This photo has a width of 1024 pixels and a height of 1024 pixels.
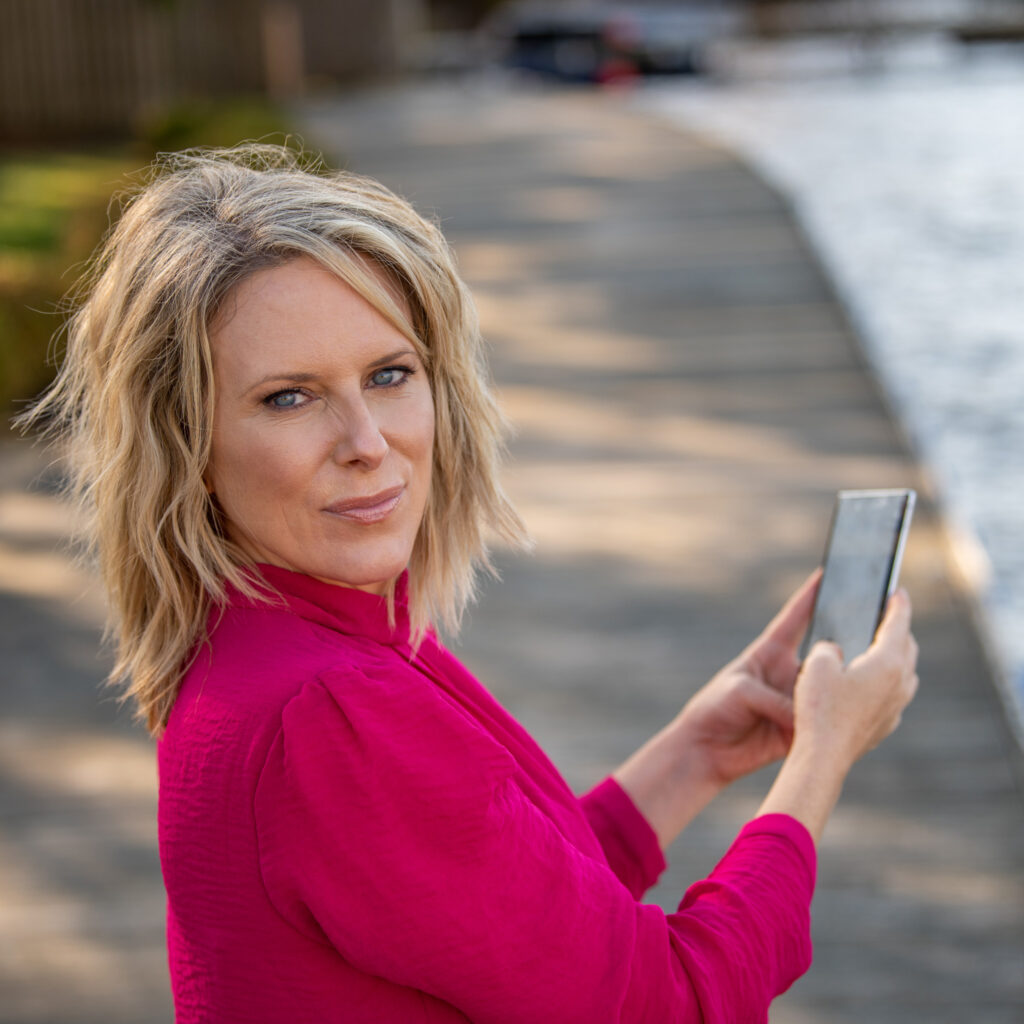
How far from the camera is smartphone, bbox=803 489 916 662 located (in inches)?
55.3

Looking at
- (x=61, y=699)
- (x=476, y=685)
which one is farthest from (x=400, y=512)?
(x=61, y=699)

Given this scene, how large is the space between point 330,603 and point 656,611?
113 inches

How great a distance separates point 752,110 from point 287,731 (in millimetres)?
14464

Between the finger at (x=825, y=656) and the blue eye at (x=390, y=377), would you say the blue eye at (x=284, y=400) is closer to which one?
the blue eye at (x=390, y=377)

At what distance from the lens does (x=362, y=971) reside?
40.5 inches

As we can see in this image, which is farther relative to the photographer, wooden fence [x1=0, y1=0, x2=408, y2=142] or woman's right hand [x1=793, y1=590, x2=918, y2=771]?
wooden fence [x1=0, y1=0, x2=408, y2=142]

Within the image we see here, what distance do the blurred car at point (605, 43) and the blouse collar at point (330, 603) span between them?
1685 centimetres

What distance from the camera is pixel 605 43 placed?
682 inches

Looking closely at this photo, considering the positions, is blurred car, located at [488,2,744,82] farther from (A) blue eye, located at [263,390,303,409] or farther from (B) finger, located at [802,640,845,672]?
(A) blue eye, located at [263,390,303,409]

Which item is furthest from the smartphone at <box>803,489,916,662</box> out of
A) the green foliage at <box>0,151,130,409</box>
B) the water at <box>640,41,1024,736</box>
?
the green foliage at <box>0,151,130,409</box>

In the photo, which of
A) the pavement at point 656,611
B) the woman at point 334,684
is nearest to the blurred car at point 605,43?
the pavement at point 656,611

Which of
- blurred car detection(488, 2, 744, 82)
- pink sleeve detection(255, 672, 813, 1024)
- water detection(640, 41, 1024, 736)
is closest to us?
pink sleeve detection(255, 672, 813, 1024)

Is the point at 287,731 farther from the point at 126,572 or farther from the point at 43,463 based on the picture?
the point at 43,463

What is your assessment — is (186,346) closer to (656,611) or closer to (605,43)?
(656,611)
